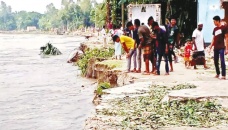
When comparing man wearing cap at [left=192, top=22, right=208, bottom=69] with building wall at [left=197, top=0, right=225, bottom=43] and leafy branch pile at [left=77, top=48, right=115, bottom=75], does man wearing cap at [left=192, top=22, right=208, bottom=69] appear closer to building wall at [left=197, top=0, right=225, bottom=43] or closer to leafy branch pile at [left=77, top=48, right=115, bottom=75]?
building wall at [left=197, top=0, right=225, bottom=43]

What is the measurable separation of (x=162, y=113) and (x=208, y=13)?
1450 cm

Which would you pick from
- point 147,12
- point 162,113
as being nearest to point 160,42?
point 162,113

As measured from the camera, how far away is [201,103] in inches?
332

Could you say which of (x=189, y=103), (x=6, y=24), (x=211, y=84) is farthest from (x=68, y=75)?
(x=6, y=24)

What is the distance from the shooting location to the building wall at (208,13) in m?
21.2

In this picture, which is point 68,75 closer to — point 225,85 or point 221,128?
point 225,85

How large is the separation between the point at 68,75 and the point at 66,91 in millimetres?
5885

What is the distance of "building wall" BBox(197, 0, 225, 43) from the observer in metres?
21.2

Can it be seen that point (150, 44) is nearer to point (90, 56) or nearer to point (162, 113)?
point (162, 113)

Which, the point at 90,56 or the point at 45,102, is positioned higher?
the point at 90,56

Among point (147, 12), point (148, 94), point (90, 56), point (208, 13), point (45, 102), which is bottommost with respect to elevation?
point (45, 102)

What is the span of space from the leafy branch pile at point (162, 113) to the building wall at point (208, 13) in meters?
12.6

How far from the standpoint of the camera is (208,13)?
21.5 m

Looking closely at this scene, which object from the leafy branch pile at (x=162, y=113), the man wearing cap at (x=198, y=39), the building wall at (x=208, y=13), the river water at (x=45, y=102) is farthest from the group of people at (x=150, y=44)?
the building wall at (x=208, y=13)
